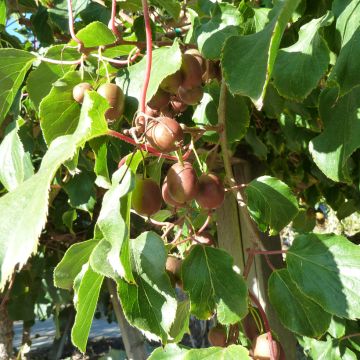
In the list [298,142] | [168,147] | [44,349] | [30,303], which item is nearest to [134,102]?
[168,147]

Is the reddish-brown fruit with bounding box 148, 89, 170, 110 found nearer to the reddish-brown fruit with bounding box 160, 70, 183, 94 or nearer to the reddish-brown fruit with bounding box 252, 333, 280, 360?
the reddish-brown fruit with bounding box 160, 70, 183, 94

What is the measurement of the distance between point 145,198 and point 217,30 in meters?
0.22

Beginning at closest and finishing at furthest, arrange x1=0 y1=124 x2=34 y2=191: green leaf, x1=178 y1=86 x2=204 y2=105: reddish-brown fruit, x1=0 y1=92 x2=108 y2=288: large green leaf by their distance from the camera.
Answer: x1=0 y1=92 x2=108 y2=288: large green leaf → x1=178 y1=86 x2=204 y2=105: reddish-brown fruit → x1=0 y1=124 x2=34 y2=191: green leaf

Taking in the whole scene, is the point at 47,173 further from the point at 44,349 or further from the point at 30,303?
the point at 44,349

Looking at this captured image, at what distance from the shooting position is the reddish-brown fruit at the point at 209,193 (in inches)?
19.9

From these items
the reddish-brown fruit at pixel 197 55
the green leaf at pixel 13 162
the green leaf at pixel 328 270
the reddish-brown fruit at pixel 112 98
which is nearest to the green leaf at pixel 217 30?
the reddish-brown fruit at pixel 197 55

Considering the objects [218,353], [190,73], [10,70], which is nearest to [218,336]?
[218,353]

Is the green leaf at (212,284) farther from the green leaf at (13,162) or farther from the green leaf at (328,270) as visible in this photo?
the green leaf at (13,162)

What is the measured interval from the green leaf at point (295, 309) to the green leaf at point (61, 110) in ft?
0.89

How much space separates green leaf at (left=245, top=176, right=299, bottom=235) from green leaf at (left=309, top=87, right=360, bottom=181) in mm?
51

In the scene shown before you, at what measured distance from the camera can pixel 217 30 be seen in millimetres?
571

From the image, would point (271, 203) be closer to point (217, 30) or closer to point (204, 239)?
point (204, 239)

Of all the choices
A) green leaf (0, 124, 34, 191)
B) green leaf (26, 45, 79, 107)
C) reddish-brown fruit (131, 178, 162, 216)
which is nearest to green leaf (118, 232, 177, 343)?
reddish-brown fruit (131, 178, 162, 216)

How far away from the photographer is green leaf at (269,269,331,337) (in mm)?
542
